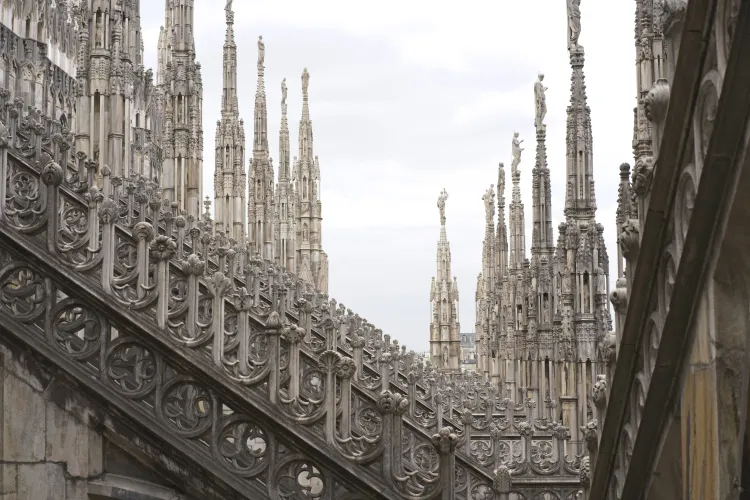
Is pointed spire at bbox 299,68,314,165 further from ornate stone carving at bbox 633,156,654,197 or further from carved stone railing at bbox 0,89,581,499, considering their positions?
ornate stone carving at bbox 633,156,654,197

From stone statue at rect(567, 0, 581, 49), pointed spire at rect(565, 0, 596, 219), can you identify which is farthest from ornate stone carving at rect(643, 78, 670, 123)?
stone statue at rect(567, 0, 581, 49)

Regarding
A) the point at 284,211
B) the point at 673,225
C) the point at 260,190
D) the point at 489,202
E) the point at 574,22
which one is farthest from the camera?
the point at 284,211

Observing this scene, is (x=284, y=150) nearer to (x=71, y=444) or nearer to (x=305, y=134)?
(x=305, y=134)

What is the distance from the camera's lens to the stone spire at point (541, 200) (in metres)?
25.4

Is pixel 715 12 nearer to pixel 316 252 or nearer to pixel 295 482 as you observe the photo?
pixel 295 482

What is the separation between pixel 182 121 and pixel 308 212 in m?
26.6

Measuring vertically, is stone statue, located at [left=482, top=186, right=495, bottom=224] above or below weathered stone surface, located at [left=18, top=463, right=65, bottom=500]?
above

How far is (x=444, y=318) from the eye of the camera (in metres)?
55.3

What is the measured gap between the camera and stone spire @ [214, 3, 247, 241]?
131ft

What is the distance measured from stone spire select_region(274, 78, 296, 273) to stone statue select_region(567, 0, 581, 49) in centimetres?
3698

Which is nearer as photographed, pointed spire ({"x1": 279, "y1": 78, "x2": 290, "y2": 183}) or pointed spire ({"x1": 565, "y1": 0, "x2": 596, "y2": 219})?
pointed spire ({"x1": 565, "y1": 0, "x2": 596, "y2": 219})

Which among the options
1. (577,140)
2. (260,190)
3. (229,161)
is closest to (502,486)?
(577,140)

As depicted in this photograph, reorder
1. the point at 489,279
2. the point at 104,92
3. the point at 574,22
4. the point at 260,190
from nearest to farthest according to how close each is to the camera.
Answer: the point at 574,22 → the point at 104,92 → the point at 260,190 → the point at 489,279

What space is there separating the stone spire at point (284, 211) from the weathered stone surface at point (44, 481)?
1909 inches
